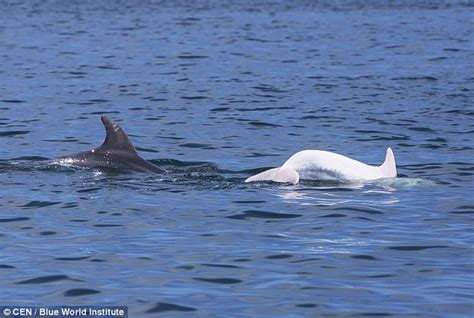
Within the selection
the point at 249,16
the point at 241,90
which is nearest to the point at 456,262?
the point at 241,90

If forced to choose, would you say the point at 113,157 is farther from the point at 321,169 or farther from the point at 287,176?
the point at 321,169

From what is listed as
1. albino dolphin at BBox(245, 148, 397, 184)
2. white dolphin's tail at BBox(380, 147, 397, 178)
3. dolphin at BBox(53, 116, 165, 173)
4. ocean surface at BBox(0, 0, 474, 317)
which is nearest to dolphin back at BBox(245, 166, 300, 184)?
albino dolphin at BBox(245, 148, 397, 184)

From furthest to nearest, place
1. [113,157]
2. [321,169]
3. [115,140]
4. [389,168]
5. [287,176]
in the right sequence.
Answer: [115,140], [113,157], [389,168], [321,169], [287,176]

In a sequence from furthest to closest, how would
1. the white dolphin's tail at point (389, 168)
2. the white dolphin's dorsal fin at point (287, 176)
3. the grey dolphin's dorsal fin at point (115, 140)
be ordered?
1. the grey dolphin's dorsal fin at point (115, 140)
2. the white dolphin's tail at point (389, 168)
3. the white dolphin's dorsal fin at point (287, 176)

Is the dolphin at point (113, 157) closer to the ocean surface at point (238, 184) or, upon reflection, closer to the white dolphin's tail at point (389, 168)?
the ocean surface at point (238, 184)

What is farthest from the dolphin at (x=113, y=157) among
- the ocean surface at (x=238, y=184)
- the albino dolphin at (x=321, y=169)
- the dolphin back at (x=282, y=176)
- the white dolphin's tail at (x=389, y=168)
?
the white dolphin's tail at (x=389, y=168)

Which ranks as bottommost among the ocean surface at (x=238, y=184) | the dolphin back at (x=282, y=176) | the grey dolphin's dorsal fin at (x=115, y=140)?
the ocean surface at (x=238, y=184)

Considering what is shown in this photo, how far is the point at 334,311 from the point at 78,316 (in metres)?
2.46

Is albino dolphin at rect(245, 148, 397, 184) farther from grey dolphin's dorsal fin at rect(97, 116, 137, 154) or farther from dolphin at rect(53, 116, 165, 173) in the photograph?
grey dolphin's dorsal fin at rect(97, 116, 137, 154)

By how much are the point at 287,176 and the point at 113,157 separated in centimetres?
311

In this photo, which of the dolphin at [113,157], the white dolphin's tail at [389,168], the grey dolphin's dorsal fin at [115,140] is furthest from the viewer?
the grey dolphin's dorsal fin at [115,140]

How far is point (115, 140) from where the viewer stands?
19.7 meters

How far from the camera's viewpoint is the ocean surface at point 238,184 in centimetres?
1259

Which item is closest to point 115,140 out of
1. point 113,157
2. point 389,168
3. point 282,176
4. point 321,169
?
point 113,157
